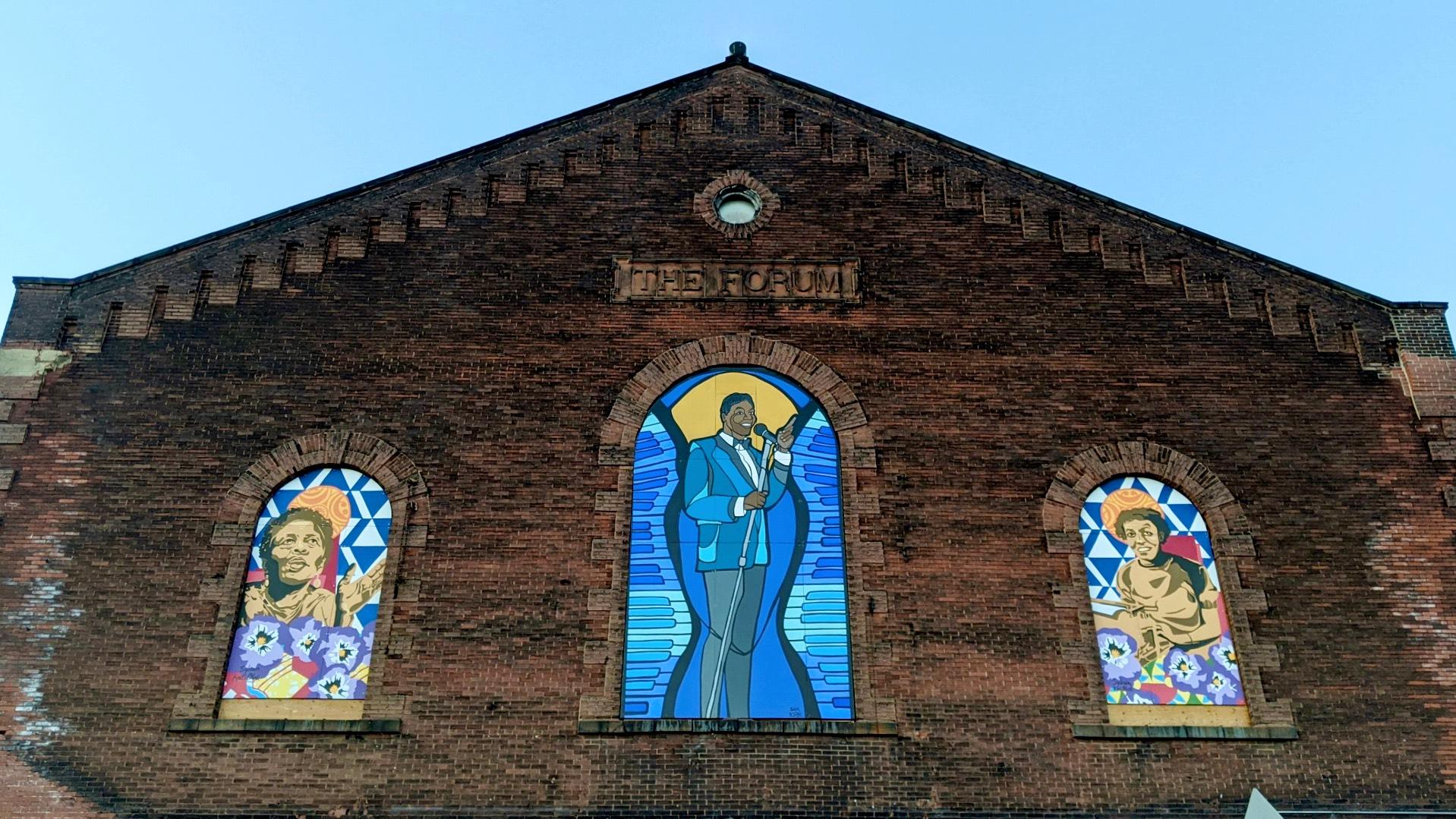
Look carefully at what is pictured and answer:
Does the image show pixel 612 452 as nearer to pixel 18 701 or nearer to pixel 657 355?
pixel 657 355

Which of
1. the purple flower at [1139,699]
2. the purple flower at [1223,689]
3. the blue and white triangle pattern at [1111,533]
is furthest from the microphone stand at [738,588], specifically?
the purple flower at [1223,689]

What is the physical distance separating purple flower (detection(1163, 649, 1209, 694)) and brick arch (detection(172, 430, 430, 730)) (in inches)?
317

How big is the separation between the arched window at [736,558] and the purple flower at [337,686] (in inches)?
111

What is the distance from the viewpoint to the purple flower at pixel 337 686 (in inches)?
561

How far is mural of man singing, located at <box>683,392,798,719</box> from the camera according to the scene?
14.4 metres

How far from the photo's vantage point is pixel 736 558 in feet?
49.5

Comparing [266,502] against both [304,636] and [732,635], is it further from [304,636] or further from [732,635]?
[732,635]

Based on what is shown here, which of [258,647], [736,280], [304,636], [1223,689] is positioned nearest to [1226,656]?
[1223,689]

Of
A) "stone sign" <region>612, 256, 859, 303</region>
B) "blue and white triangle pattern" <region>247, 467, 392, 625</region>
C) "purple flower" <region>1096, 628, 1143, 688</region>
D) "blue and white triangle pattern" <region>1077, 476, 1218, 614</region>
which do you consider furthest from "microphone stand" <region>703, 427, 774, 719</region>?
"purple flower" <region>1096, 628, 1143, 688</region>

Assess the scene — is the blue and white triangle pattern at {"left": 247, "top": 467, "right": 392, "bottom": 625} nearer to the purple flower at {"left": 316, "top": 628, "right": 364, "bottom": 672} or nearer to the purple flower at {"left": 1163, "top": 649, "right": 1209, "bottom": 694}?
the purple flower at {"left": 316, "top": 628, "right": 364, "bottom": 672}

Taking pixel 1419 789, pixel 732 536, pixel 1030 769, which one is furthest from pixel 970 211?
pixel 1419 789

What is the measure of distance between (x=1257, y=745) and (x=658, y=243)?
8964mm

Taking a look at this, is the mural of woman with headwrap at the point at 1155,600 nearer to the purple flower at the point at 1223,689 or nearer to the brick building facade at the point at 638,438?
the purple flower at the point at 1223,689

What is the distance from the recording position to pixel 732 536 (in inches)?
599
